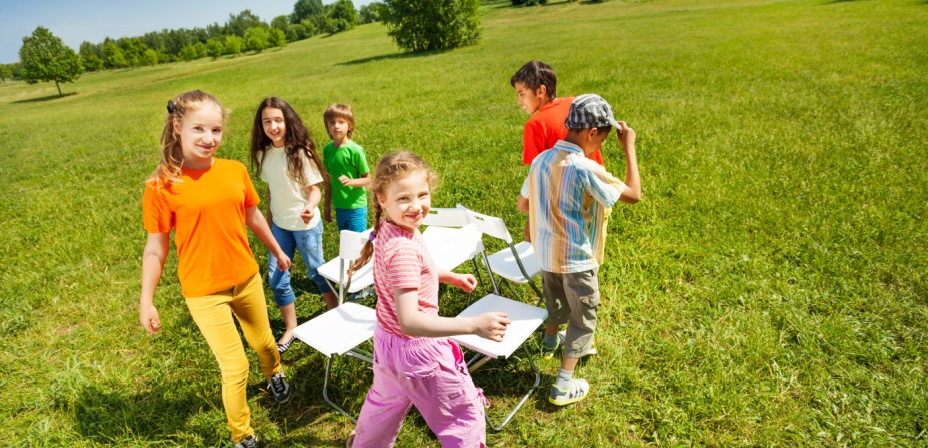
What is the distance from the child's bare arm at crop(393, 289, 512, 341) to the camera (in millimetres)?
1828

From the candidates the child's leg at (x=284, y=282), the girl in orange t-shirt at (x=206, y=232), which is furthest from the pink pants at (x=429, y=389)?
the child's leg at (x=284, y=282)

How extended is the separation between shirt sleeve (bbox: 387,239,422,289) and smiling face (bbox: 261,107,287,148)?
7.93 ft

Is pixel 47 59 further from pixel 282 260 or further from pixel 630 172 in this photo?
pixel 630 172

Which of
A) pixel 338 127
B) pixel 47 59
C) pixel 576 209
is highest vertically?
pixel 47 59

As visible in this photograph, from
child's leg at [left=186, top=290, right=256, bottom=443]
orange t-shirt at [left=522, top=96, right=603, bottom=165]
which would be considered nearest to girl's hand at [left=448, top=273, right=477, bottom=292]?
child's leg at [left=186, top=290, right=256, bottom=443]

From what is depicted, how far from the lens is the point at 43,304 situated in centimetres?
532

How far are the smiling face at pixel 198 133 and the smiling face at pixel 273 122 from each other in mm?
1092

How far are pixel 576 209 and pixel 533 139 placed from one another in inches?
49.6

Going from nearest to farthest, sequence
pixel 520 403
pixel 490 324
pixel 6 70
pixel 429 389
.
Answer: pixel 490 324
pixel 429 389
pixel 520 403
pixel 6 70

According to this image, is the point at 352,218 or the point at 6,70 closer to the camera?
the point at 352,218

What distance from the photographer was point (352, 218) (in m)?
4.83

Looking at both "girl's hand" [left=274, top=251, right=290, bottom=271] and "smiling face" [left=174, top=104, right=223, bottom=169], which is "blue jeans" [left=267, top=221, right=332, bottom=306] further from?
"smiling face" [left=174, top=104, right=223, bottom=169]

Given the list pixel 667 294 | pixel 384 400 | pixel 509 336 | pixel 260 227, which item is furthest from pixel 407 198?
pixel 667 294

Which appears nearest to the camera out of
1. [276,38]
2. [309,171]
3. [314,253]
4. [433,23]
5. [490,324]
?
[490,324]
